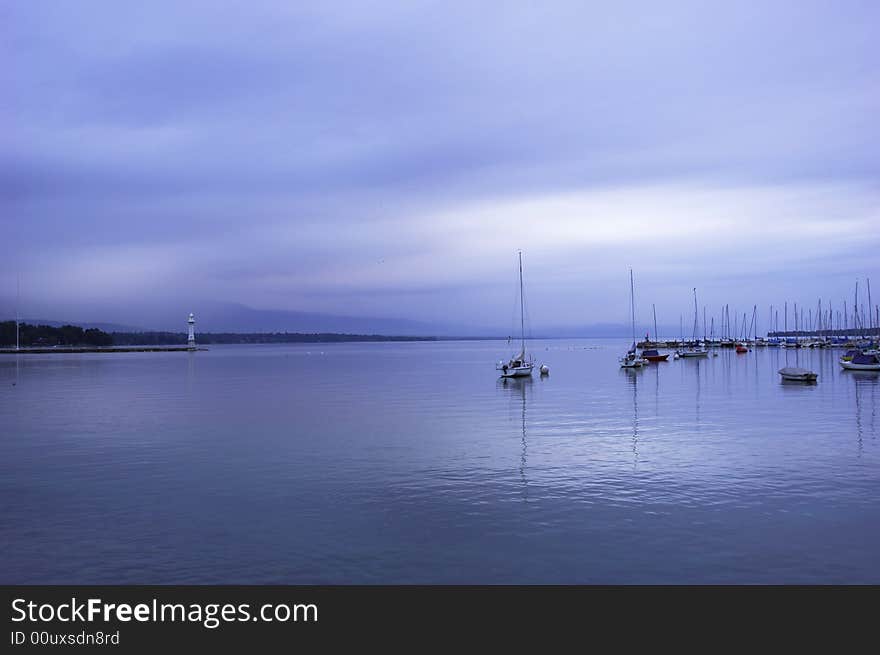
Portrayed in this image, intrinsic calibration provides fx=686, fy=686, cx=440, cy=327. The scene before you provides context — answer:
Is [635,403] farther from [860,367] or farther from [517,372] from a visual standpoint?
[860,367]

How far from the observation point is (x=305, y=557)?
14.9m

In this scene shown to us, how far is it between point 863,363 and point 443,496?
7602cm

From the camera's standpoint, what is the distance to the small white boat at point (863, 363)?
77750 mm

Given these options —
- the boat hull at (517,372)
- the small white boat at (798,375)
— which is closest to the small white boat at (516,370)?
the boat hull at (517,372)

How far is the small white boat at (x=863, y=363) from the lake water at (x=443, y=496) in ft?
138

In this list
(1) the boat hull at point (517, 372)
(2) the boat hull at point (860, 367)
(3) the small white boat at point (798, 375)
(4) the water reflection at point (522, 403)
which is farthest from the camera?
(2) the boat hull at point (860, 367)

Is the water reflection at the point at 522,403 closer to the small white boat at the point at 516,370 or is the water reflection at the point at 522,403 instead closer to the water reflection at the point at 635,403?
the small white boat at the point at 516,370

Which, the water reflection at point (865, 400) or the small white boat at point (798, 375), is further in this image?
the small white boat at point (798, 375)

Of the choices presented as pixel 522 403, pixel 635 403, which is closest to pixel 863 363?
pixel 635 403

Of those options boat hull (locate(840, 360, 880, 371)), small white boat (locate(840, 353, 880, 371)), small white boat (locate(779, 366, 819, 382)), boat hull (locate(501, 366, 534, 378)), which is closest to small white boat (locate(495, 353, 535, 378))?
boat hull (locate(501, 366, 534, 378))

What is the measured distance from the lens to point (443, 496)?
803 inches

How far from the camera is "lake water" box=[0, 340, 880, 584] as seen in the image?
566 inches
